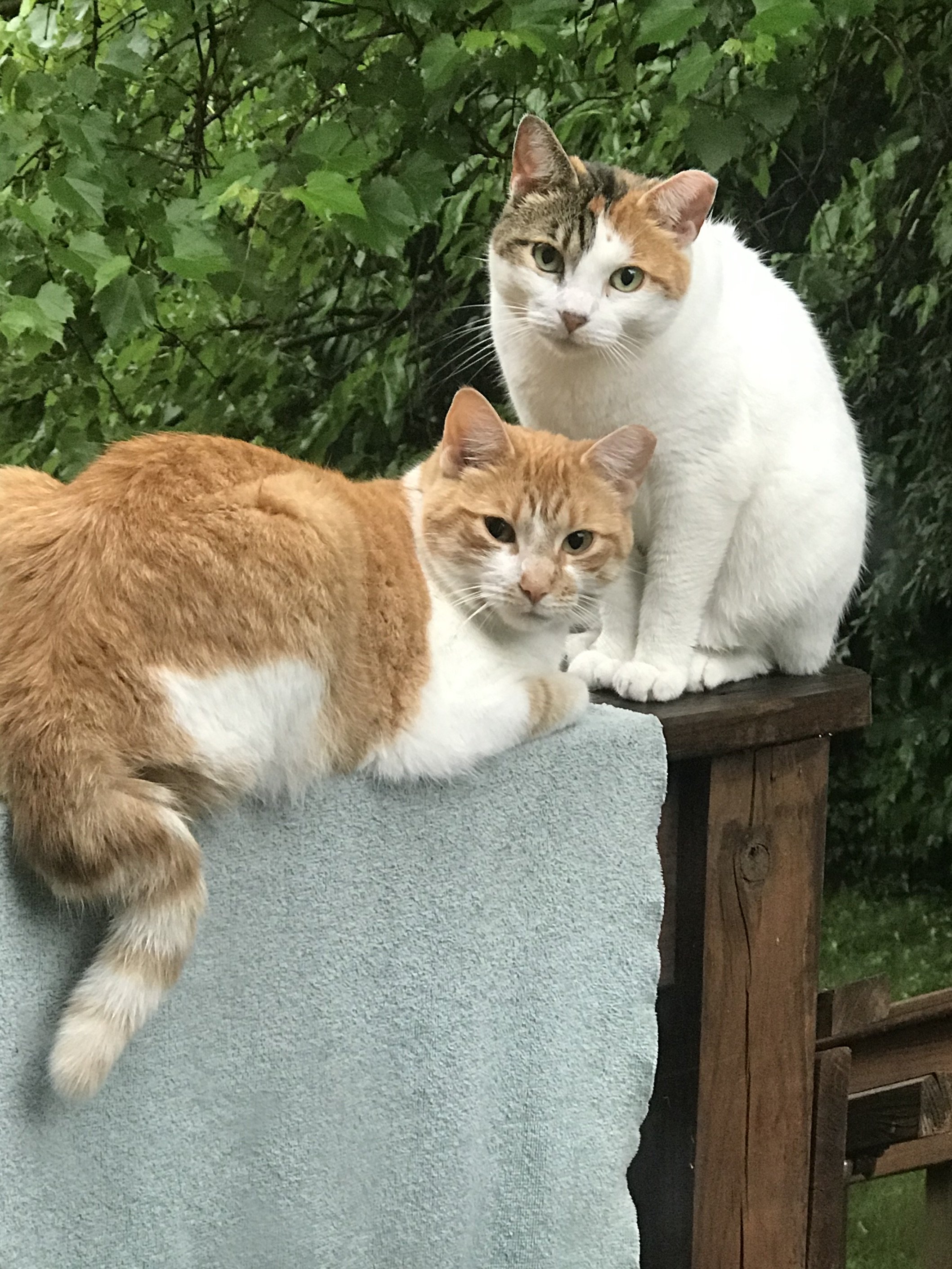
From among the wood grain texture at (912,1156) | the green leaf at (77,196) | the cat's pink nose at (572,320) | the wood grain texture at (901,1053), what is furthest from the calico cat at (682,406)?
the wood grain texture at (912,1156)

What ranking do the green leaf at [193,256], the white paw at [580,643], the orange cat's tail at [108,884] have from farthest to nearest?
the white paw at [580,643], the green leaf at [193,256], the orange cat's tail at [108,884]

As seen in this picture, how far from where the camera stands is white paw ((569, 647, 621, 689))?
1107 millimetres

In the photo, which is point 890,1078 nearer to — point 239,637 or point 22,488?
point 239,637

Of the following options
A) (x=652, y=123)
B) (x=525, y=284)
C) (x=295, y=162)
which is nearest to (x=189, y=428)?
(x=295, y=162)

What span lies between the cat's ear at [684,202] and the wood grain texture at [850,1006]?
0.77m

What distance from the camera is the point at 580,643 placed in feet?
3.98

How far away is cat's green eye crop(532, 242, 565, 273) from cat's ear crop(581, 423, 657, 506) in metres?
0.18

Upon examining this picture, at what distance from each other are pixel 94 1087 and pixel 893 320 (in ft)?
4.06

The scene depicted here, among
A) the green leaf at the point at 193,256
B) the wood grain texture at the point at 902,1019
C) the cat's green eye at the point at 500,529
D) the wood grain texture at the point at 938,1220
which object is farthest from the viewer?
the wood grain texture at the point at 938,1220

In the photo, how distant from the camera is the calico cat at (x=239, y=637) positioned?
719 millimetres

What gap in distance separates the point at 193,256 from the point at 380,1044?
26.9 inches

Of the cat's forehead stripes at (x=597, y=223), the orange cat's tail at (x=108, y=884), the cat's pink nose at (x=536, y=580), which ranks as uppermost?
the cat's forehead stripes at (x=597, y=223)

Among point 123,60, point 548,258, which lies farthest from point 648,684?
point 123,60

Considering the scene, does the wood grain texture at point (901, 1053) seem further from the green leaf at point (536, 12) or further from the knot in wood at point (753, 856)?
the green leaf at point (536, 12)
